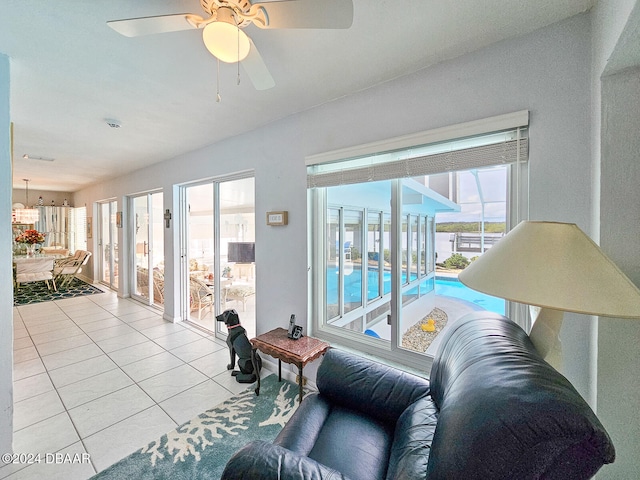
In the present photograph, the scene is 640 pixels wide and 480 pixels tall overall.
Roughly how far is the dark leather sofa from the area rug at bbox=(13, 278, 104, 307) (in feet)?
20.9

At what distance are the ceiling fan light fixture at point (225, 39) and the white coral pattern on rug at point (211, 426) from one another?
2.25 m

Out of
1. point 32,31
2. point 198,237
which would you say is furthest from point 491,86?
point 198,237

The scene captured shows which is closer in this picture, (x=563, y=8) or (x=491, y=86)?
(x=563, y=8)

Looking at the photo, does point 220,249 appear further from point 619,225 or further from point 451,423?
point 619,225

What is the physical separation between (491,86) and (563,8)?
380 millimetres

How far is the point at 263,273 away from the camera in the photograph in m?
2.75

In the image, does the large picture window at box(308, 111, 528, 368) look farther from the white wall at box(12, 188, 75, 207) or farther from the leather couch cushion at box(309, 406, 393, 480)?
the white wall at box(12, 188, 75, 207)

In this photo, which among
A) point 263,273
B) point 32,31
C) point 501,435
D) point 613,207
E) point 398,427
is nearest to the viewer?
point 501,435

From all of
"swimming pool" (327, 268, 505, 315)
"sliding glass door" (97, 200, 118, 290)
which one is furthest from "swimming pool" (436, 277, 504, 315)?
"sliding glass door" (97, 200, 118, 290)

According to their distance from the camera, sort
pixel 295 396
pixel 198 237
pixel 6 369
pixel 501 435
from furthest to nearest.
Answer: pixel 198 237 < pixel 295 396 < pixel 6 369 < pixel 501 435

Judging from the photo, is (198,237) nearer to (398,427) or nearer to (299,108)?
(299,108)

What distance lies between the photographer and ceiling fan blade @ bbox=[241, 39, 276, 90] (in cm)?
127

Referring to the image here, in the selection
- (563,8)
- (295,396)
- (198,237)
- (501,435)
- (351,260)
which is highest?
(563,8)

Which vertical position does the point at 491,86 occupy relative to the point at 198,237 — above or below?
above
